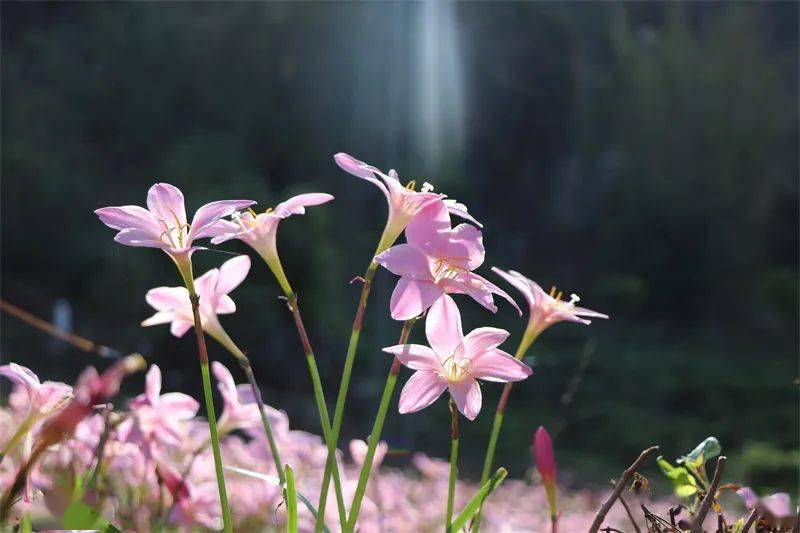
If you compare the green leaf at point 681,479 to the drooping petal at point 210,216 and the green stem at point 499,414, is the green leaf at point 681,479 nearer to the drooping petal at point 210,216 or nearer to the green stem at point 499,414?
the green stem at point 499,414

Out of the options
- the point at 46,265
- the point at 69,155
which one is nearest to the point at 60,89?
the point at 69,155

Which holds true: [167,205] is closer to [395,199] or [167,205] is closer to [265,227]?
[265,227]

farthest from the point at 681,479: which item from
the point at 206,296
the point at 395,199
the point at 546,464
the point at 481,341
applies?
the point at 206,296

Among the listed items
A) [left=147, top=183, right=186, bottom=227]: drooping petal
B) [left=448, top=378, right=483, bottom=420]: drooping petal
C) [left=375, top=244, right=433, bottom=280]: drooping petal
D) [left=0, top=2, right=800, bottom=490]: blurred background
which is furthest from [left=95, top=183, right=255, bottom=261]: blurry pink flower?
[left=0, top=2, right=800, bottom=490]: blurred background

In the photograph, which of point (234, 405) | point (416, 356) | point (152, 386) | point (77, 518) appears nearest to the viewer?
point (77, 518)

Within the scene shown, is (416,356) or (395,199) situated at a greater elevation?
(395,199)

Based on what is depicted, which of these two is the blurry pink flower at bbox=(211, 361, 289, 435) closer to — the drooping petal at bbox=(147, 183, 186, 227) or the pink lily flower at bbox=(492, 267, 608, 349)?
the drooping petal at bbox=(147, 183, 186, 227)

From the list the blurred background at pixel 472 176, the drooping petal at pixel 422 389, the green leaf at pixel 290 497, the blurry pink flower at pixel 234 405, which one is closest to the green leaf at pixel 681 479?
the drooping petal at pixel 422 389
